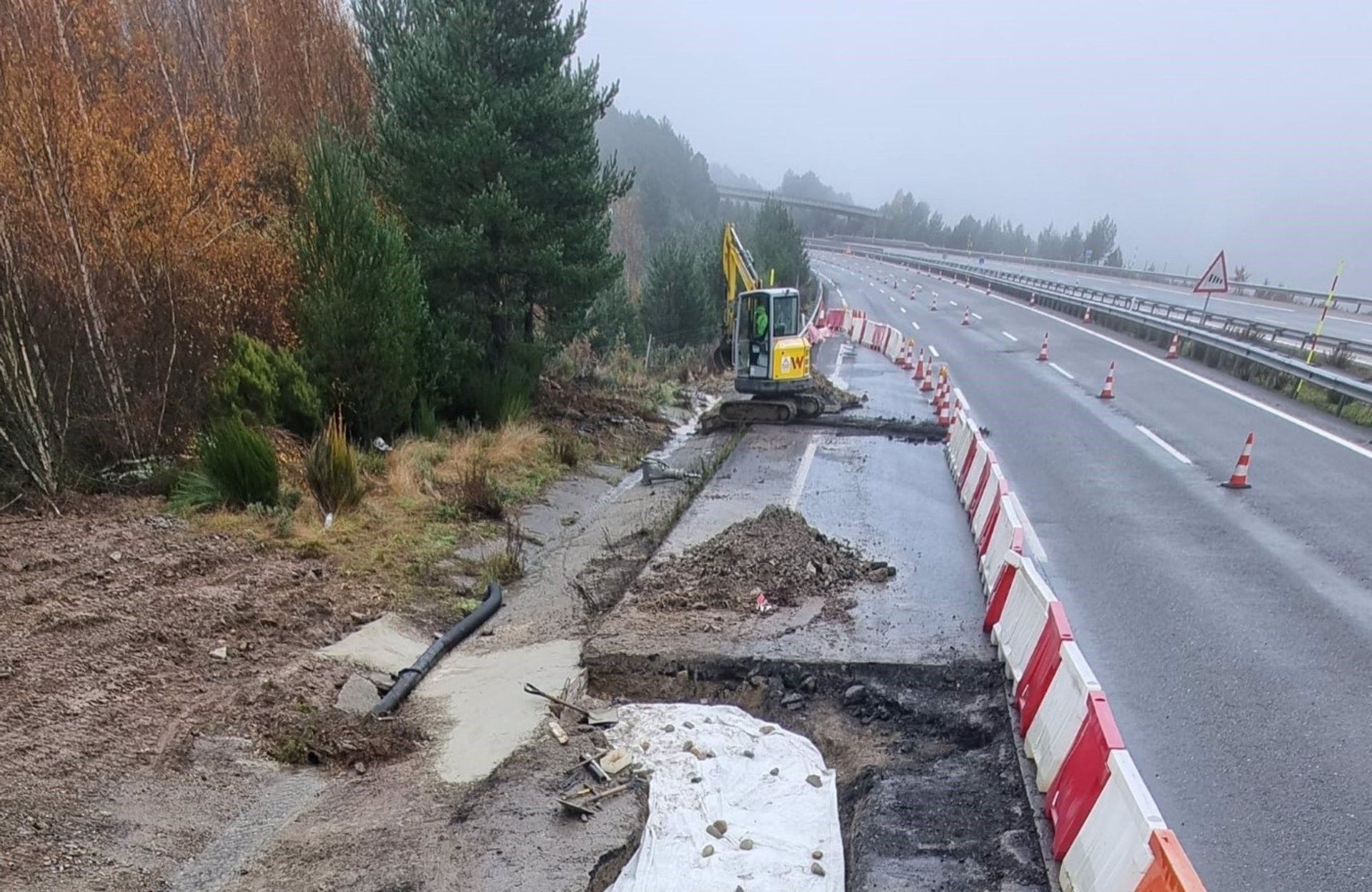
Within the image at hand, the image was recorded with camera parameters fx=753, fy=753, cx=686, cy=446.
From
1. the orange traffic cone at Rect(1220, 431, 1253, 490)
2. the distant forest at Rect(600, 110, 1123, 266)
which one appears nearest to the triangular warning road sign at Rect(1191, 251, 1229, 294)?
the orange traffic cone at Rect(1220, 431, 1253, 490)

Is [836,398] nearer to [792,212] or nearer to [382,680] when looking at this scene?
[382,680]

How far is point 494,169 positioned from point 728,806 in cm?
1162

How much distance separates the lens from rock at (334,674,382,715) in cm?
598

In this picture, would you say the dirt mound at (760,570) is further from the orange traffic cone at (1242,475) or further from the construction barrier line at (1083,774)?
the orange traffic cone at (1242,475)

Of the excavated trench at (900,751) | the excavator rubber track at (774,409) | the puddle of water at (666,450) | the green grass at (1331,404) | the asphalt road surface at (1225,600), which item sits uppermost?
the green grass at (1331,404)

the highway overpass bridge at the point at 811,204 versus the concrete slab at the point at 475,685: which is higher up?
the highway overpass bridge at the point at 811,204

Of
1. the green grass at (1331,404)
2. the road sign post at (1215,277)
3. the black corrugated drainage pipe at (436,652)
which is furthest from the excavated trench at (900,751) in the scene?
the road sign post at (1215,277)

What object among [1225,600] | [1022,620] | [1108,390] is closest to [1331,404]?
[1108,390]

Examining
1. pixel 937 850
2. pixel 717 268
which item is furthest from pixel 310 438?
pixel 717 268

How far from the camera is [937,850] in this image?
425 centimetres

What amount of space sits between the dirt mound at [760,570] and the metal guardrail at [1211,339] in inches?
417

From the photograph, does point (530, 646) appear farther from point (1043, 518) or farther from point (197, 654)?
point (1043, 518)

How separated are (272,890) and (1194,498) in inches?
411

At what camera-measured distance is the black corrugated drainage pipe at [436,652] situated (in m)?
6.10
